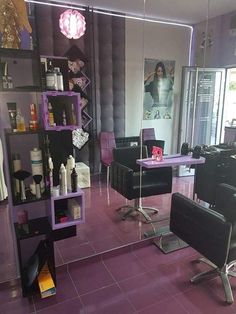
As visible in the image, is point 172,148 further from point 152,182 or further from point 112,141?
point 112,141

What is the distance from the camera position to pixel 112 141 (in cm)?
322

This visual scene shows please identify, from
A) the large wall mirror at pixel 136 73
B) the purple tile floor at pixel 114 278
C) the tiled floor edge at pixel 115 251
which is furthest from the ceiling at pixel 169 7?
the tiled floor edge at pixel 115 251

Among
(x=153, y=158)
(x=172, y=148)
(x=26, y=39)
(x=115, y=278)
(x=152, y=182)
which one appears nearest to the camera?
(x=26, y=39)

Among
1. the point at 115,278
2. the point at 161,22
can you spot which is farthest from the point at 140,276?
the point at 161,22

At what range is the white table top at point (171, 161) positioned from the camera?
8.18 feet

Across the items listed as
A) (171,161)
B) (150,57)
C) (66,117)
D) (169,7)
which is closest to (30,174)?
(66,117)

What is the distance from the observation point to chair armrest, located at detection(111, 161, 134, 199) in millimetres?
2652

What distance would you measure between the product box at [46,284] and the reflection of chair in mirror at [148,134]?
1742mm

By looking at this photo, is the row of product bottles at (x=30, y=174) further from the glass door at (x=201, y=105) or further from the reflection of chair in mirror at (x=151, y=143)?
the glass door at (x=201, y=105)

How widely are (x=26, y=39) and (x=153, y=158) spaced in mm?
1604

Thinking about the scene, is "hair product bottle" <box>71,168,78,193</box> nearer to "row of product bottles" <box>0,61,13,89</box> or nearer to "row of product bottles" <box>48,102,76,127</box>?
"row of product bottles" <box>48,102,76,127</box>

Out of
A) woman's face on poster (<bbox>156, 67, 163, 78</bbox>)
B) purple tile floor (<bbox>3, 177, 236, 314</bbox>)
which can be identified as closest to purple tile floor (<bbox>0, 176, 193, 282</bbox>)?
purple tile floor (<bbox>3, 177, 236, 314</bbox>)

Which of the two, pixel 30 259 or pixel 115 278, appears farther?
pixel 115 278

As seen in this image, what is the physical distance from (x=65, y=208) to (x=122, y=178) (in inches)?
34.9
